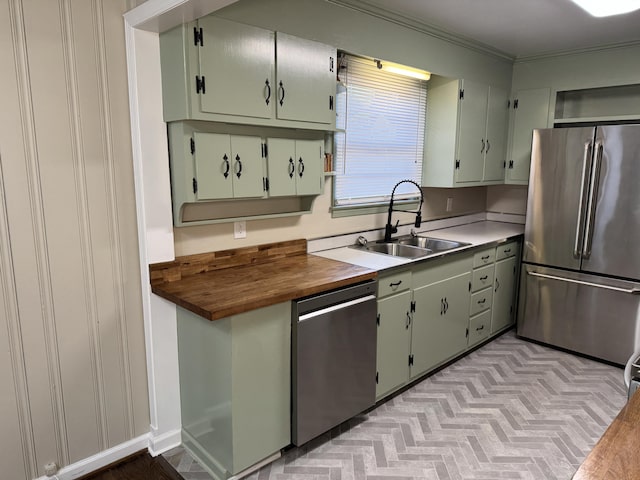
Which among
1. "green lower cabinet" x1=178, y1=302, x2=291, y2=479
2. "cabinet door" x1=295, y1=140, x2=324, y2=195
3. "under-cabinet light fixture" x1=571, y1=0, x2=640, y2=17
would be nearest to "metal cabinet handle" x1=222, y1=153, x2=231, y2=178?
"cabinet door" x1=295, y1=140, x2=324, y2=195

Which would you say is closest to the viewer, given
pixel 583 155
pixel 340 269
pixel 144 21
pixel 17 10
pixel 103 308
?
pixel 17 10

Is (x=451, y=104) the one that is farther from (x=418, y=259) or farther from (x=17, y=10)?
(x=17, y=10)

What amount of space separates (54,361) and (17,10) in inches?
58.7

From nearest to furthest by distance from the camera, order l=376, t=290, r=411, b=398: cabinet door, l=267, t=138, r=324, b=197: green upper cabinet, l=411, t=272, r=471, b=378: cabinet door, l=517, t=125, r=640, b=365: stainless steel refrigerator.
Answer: l=267, t=138, r=324, b=197: green upper cabinet, l=376, t=290, r=411, b=398: cabinet door, l=411, t=272, r=471, b=378: cabinet door, l=517, t=125, r=640, b=365: stainless steel refrigerator

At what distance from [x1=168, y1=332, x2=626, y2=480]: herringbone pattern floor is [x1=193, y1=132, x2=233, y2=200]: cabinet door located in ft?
4.60

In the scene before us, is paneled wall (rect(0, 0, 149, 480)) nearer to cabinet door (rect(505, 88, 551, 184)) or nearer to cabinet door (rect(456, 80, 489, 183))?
cabinet door (rect(456, 80, 489, 183))

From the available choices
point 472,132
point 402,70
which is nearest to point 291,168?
point 402,70

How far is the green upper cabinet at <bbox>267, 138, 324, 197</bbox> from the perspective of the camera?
247 centimetres

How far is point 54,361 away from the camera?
2.04 metres

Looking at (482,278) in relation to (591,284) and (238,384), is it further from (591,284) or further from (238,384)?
(238,384)

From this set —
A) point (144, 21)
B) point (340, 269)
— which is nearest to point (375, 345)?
point (340, 269)

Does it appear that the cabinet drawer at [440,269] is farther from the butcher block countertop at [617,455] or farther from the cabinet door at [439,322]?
the butcher block countertop at [617,455]

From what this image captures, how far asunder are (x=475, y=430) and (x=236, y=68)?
238 centimetres

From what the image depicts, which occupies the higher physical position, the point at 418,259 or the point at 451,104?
the point at 451,104
